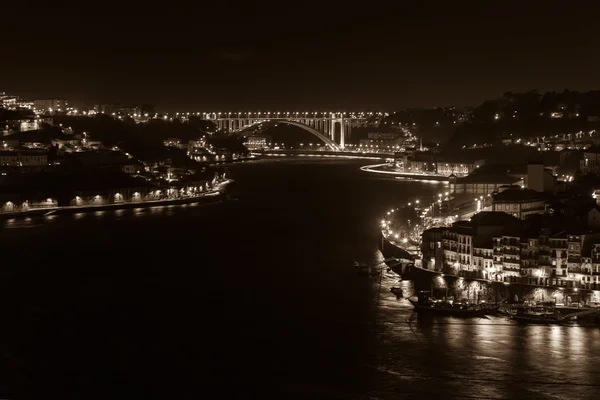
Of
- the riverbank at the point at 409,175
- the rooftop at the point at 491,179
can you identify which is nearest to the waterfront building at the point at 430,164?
the riverbank at the point at 409,175

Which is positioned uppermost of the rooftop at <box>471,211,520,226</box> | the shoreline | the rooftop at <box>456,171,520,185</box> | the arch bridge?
the arch bridge

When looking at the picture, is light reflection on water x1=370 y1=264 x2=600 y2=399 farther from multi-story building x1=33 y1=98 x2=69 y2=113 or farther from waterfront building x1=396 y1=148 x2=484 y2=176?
multi-story building x1=33 y1=98 x2=69 y2=113

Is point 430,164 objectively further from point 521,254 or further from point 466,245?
point 521,254

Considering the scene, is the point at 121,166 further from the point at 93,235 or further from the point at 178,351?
the point at 178,351

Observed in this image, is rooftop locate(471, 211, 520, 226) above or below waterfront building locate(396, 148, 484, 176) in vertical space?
below

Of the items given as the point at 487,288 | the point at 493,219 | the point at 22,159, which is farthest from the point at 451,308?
the point at 22,159


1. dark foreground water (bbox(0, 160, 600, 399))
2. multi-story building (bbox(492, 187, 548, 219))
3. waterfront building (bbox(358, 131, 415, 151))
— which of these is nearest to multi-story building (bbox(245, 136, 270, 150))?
waterfront building (bbox(358, 131, 415, 151))
